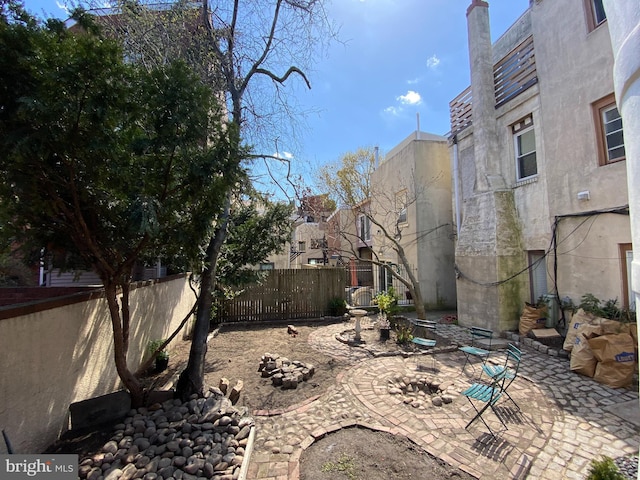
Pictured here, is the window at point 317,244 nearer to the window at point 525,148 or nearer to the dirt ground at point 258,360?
the dirt ground at point 258,360

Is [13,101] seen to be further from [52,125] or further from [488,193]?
[488,193]

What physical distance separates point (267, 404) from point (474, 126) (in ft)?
30.8

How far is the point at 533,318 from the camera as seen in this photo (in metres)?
7.17

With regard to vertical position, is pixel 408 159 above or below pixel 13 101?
above

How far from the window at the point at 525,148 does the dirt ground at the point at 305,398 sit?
598cm

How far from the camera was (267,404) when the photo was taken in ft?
14.7

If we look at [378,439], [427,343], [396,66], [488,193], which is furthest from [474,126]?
[378,439]

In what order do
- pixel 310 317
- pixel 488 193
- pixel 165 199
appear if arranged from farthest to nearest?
pixel 310 317 < pixel 488 193 < pixel 165 199

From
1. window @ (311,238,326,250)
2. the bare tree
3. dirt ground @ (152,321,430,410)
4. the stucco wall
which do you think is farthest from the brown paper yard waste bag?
window @ (311,238,326,250)

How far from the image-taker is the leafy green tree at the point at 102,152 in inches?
84.5

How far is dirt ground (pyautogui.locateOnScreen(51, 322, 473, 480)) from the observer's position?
3.06 m

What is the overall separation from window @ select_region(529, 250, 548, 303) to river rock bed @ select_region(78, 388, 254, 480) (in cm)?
800

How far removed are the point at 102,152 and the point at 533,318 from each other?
906cm

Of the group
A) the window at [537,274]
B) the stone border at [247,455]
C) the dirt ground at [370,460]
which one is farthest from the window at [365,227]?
the stone border at [247,455]
